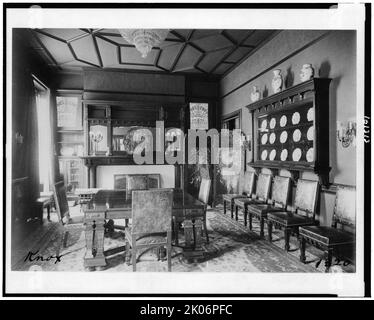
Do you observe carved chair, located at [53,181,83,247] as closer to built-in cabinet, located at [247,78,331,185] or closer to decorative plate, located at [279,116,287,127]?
built-in cabinet, located at [247,78,331,185]

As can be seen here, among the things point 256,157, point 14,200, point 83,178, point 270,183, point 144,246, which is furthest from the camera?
point 83,178

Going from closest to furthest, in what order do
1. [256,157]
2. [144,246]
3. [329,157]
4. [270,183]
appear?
[144,246] < [329,157] < [270,183] < [256,157]

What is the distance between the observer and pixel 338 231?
224 centimetres

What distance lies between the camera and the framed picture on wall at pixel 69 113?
17.5 feet

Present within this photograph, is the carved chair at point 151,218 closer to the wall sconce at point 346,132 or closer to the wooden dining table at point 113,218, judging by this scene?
the wooden dining table at point 113,218

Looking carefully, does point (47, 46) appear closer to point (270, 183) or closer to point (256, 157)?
point (256, 157)

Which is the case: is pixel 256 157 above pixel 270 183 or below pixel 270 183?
above

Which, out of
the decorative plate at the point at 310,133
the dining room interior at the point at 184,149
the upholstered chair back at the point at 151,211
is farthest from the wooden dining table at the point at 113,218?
the decorative plate at the point at 310,133

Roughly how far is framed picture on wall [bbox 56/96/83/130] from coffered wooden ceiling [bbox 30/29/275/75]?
618 millimetres

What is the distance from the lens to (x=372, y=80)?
5.38ft

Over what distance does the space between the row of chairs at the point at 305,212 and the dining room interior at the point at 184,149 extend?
0.05ft

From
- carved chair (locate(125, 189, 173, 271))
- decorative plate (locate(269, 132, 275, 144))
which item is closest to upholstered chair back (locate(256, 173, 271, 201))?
decorative plate (locate(269, 132, 275, 144))

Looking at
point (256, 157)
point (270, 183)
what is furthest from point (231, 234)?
point (256, 157)
